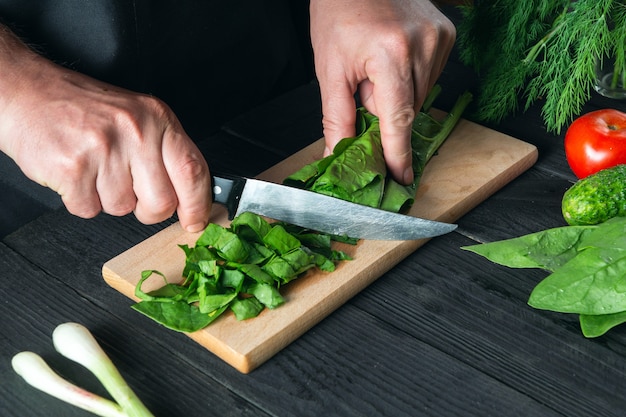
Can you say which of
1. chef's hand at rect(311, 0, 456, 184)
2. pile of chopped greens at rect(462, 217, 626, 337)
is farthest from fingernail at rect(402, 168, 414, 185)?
pile of chopped greens at rect(462, 217, 626, 337)

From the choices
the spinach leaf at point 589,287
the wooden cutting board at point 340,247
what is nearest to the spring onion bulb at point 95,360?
the wooden cutting board at point 340,247

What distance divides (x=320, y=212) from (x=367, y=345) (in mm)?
282

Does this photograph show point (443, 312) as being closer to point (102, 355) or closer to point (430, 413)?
point (430, 413)

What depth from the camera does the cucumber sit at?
1.38 m

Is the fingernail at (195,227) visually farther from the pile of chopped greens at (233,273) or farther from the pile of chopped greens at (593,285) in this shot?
the pile of chopped greens at (593,285)

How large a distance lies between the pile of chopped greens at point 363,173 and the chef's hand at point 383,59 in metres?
0.04

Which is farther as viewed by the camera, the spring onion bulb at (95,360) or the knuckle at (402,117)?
the knuckle at (402,117)

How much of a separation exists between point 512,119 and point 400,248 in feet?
2.11

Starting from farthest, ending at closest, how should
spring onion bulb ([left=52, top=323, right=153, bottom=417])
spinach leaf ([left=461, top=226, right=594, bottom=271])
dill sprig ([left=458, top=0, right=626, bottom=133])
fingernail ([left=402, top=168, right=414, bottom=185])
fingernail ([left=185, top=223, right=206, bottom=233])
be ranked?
dill sprig ([left=458, top=0, right=626, bottom=133]), fingernail ([left=402, top=168, right=414, bottom=185]), fingernail ([left=185, top=223, right=206, bottom=233]), spinach leaf ([left=461, top=226, right=594, bottom=271]), spring onion bulb ([left=52, top=323, right=153, bottom=417])

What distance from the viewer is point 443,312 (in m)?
1.30

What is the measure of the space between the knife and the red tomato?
391mm

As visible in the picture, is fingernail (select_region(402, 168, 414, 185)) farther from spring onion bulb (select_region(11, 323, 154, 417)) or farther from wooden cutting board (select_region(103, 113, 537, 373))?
spring onion bulb (select_region(11, 323, 154, 417))

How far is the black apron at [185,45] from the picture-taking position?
1.59 metres

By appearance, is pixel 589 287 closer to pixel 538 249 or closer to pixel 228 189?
pixel 538 249
